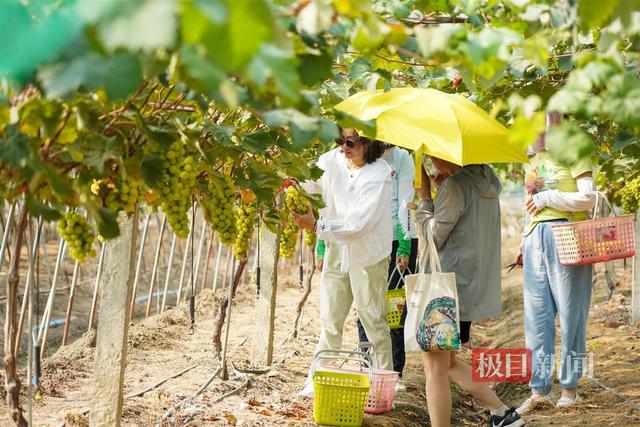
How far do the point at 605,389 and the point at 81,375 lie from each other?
3.33 metres

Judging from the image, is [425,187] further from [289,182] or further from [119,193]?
[119,193]

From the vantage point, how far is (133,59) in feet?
5.16

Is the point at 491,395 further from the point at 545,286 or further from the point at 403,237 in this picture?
the point at 403,237

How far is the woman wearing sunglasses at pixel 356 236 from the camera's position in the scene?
478 cm

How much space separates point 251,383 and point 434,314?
66.5 inches

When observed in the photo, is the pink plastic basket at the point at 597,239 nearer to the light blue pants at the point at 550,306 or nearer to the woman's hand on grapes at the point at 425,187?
the light blue pants at the point at 550,306

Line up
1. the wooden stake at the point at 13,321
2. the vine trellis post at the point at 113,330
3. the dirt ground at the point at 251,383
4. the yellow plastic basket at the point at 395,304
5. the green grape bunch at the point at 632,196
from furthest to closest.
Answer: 1. the green grape bunch at the point at 632,196
2. the yellow plastic basket at the point at 395,304
3. the dirt ground at the point at 251,383
4. the vine trellis post at the point at 113,330
5. the wooden stake at the point at 13,321

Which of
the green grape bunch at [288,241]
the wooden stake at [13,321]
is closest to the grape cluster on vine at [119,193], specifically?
the wooden stake at [13,321]

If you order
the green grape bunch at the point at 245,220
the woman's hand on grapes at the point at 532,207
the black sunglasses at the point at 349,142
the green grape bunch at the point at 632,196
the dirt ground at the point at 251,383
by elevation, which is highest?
the black sunglasses at the point at 349,142

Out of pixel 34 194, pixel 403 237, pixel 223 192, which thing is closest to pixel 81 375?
pixel 403 237

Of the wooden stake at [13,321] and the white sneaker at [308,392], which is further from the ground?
the wooden stake at [13,321]

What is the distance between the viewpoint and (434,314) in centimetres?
407

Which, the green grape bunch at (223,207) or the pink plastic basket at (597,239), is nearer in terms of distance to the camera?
the green grape bunch at (223,207)

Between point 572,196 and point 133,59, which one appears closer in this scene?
point 133,59
